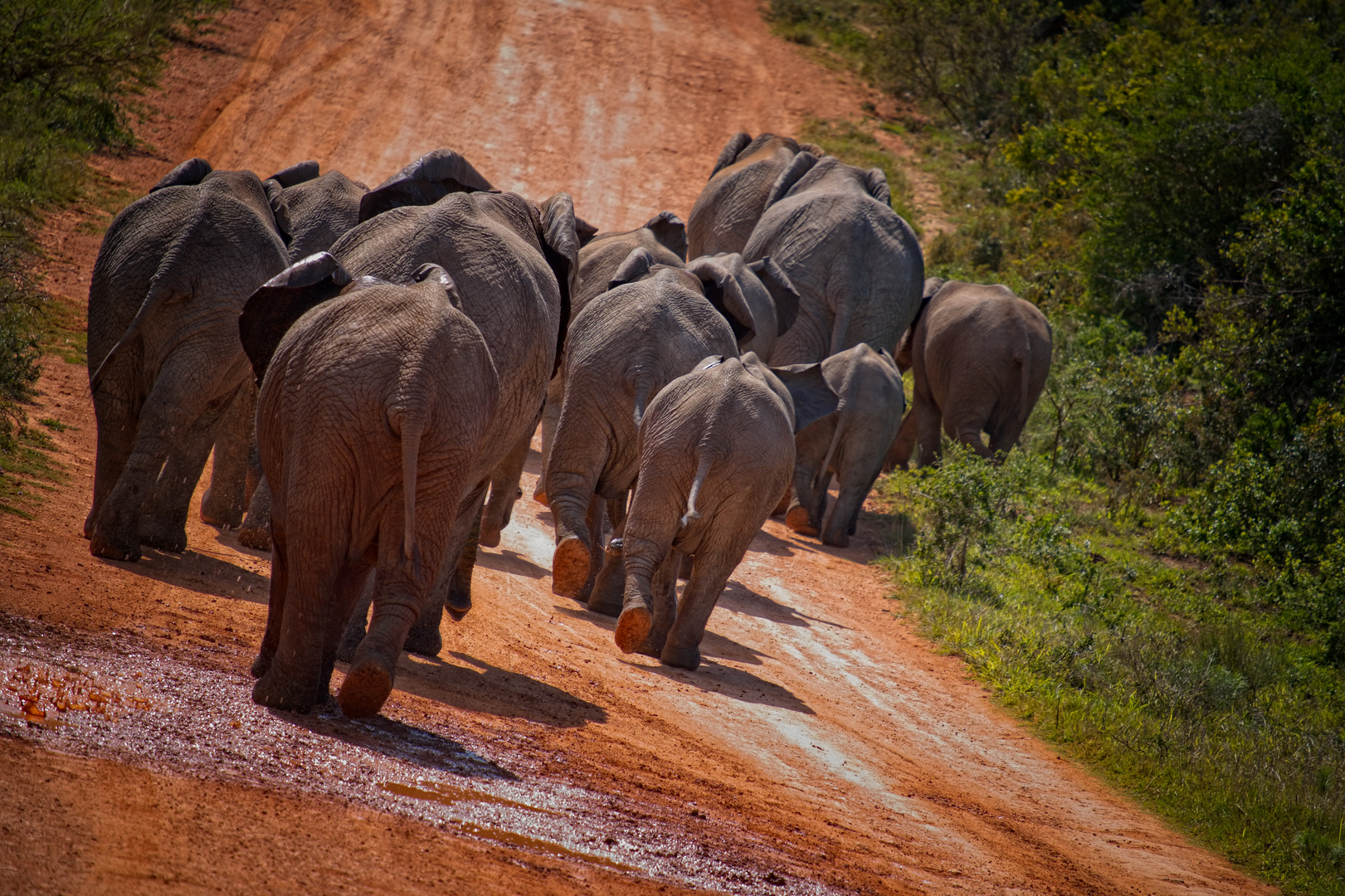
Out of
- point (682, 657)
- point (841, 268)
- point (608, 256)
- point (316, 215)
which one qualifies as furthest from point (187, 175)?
point (841, 268)

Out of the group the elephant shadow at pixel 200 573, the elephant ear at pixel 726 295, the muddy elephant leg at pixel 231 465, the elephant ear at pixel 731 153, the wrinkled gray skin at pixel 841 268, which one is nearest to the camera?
the elephant shadow at pixel 200 573

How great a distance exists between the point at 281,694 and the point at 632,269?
5205 millimetres

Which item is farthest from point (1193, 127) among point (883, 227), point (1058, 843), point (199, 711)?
point (199, 711)

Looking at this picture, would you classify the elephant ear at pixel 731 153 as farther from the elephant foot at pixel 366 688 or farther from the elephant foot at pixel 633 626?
the elephant foot at pixel 366 688

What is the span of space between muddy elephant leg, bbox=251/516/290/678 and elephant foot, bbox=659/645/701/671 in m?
3.00

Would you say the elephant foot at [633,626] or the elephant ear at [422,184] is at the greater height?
the elephant ear at [422,184]

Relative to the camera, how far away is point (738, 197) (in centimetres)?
1584

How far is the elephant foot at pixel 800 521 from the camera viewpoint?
40.6 feet

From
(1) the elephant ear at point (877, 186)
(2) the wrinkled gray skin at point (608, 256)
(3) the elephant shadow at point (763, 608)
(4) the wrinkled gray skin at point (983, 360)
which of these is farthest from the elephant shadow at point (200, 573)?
(1) the elephant ear at point (877, 186)

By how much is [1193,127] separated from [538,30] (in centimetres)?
1932

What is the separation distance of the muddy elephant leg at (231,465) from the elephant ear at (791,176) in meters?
8.07

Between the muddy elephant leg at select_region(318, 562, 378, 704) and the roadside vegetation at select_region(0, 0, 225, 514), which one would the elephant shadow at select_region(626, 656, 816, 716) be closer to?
the muddy elephant leg at select_region(318, 562, 378, 704)

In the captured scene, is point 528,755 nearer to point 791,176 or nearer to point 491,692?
point 491,692

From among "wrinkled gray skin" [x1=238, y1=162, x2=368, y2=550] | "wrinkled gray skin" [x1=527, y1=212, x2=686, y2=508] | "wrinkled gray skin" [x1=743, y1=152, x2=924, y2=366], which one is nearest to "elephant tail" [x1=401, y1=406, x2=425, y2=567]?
"wrinkled gray skin" [x1=238, y1=162, x2=368, y2=550]
